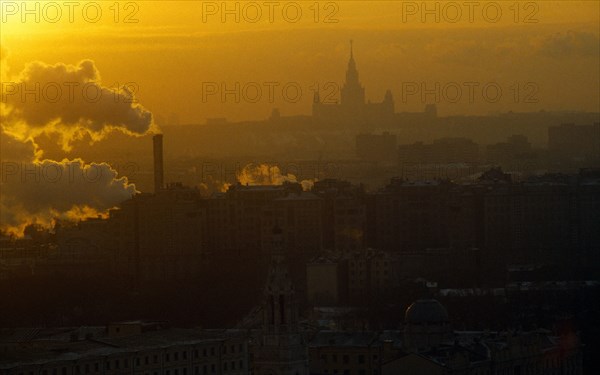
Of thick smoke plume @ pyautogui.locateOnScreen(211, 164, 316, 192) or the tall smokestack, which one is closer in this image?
the tall smokestack

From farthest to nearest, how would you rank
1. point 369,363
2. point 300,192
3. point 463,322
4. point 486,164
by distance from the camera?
1. point 486,164
2. point 300,192
3. point 463,322
4. point 369,363

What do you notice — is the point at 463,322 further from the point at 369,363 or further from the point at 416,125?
the point at 416,125

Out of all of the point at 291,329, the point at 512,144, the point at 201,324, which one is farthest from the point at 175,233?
the point at 291,329

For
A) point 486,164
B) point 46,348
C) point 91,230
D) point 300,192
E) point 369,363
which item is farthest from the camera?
point 486,164

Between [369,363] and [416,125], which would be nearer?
[369,363]

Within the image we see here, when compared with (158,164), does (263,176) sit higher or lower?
lower

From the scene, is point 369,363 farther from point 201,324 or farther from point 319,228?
point 319,228

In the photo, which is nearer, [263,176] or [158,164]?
[158,164]
